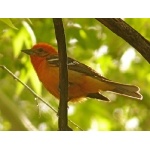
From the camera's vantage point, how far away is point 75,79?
167 cm

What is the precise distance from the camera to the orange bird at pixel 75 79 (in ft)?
5.46

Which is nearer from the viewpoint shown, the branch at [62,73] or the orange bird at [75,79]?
the branch at [62,73]

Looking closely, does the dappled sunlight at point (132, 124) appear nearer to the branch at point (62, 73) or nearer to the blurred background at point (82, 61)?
the blurred background at point (82, 61)

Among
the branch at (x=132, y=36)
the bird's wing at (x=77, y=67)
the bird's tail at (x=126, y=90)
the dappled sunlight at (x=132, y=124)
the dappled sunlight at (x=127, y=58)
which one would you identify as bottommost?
the dappled sunlight at (x=132, y=124)

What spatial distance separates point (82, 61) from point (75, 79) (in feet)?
0.47

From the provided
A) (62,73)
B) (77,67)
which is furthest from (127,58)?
(62,73)

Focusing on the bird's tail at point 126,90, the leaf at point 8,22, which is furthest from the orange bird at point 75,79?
the leaf at point 8,22

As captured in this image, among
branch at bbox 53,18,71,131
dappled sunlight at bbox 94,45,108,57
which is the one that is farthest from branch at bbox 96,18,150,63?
dappled sunlight at bbox 94,45,108,57

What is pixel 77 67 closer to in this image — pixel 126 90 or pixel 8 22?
pixel 126 90

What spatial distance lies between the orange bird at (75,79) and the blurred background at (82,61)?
40mm

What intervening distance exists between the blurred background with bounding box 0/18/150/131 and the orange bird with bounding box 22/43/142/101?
0.13ft

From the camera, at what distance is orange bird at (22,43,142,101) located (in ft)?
5.46

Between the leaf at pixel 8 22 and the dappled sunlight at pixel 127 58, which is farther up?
the leaf at pixel 8 22
